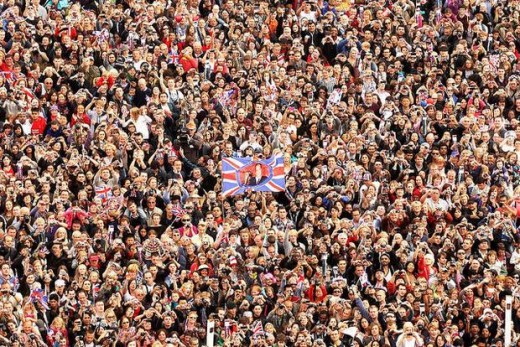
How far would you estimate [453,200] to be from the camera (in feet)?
151

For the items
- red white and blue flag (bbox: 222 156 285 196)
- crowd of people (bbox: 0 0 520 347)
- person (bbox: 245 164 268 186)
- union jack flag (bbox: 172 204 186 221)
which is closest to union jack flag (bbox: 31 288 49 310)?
crowd of people (bbox: 0 0 520 347)

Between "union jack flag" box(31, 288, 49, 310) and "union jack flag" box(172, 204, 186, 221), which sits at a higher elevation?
"union jack flag" box(172, 204, 186, 221)

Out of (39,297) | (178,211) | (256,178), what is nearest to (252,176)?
(256,178)

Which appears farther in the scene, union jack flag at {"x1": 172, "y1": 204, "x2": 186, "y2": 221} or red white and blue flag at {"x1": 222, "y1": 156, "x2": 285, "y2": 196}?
red white and blue flag at {"x1": 222, "y1": 156, "x2": 285, "y2": 196}

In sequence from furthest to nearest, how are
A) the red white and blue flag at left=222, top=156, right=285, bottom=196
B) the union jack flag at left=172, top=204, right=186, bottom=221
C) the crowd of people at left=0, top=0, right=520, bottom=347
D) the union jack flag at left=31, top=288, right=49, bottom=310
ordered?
the red white and blue flag at left=222, top=156, right=285, bottom=196 < the union jack flag at left=172, top=204, right=186, bottom=221 < the crowd of people at left=0, top=0, right=520, bottom=347 < the union jack flag at left=31, top=288, right=49, bottom=310

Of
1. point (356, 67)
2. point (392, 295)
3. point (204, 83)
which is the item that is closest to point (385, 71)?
point (356, 67)

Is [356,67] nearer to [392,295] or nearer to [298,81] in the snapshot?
[298,81]

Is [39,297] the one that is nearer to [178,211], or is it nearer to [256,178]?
[178,211]

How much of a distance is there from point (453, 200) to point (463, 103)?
3.40 m

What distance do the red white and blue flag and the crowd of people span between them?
0.41 ft

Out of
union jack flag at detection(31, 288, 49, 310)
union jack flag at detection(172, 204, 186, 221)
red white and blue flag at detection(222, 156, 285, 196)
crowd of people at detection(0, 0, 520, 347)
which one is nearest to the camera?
union jack flag at detection(31, 288, 49, 310)

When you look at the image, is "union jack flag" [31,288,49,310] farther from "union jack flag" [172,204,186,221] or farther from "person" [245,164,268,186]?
"person" [245,164,268,186]

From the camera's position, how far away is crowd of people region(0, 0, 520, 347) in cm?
4291

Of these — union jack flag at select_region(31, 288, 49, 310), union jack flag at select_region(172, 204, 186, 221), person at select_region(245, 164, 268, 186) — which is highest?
person at select_region(245, 164, 268, 186)
